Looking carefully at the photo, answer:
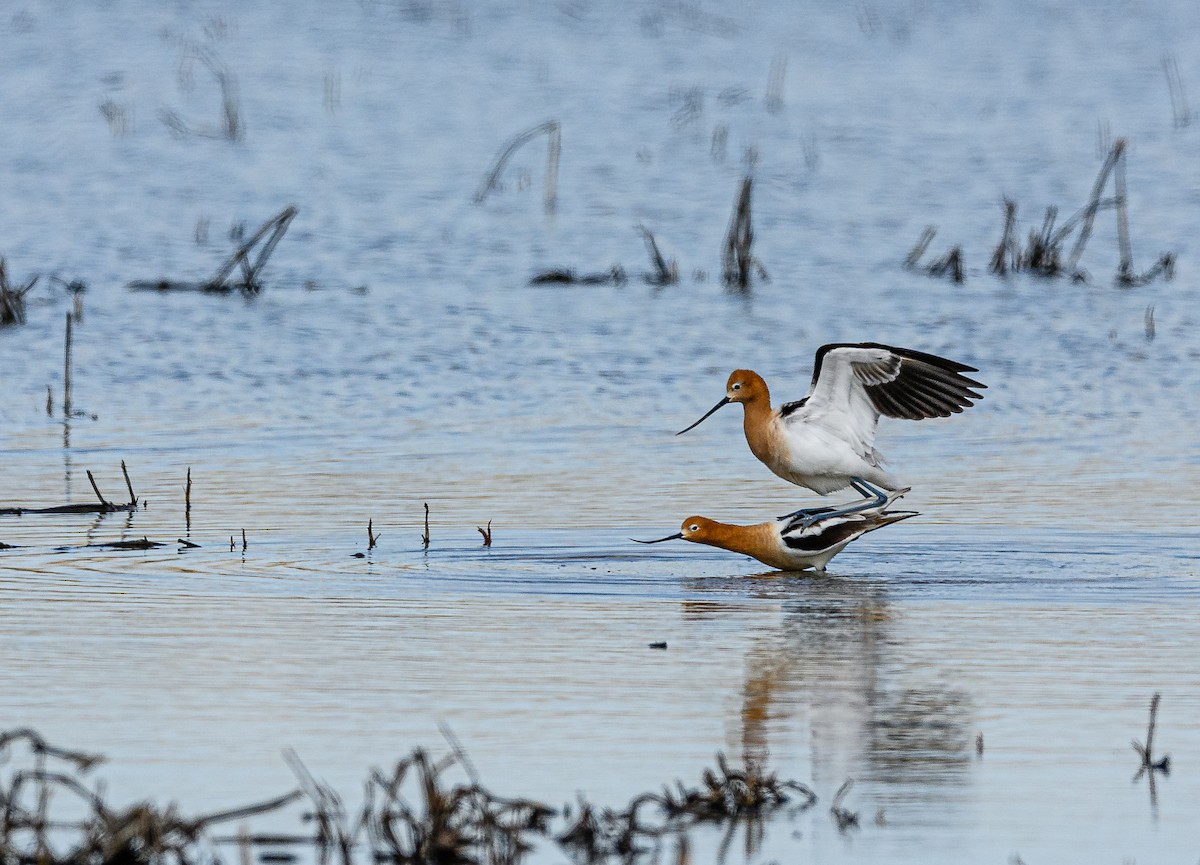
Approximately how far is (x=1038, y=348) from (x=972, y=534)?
7107 mm

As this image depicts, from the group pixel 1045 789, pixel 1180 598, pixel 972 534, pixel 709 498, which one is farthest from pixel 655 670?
pixel 709 498

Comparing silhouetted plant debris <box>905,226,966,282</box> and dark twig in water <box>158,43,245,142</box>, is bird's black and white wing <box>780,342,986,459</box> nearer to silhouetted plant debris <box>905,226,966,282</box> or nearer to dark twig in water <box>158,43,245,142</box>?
silhouetted plant debris <box>905,226,966,282</box>

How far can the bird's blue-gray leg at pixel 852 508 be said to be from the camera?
343 inches

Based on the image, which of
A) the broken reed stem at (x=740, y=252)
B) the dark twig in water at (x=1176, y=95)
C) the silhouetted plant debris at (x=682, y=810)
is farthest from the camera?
the dark twig in water at (x=1176, y=95)

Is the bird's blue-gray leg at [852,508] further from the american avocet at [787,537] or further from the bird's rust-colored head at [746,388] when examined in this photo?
the bird's rust-colored head at [746,388]

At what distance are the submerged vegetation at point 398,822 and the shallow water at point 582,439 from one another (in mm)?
130

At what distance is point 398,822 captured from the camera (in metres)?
4.68

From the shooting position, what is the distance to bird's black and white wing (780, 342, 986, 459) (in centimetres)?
929

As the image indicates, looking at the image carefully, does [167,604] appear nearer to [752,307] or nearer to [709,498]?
[709,498]

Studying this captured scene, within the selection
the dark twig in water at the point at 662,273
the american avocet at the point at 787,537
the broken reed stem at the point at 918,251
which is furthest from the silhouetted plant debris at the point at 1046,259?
the american avocet at the point at 787,537

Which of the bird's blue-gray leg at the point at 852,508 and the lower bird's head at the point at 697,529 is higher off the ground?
the bird's blue-gray leg at the point at 852,508

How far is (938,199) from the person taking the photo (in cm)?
2461

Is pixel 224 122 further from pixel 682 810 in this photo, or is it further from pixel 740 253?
pixel 682 810

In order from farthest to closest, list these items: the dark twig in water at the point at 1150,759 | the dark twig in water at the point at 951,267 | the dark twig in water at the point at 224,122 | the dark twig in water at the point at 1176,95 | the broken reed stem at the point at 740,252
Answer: the dark twig in water at the point at 1176,95 < the dark twig in water at the point at 224,122 < the dark twig in water at the point at 951,267 < the broken reed stem at the point at 740,252 < the dark twig in water at the point at 1150,759
